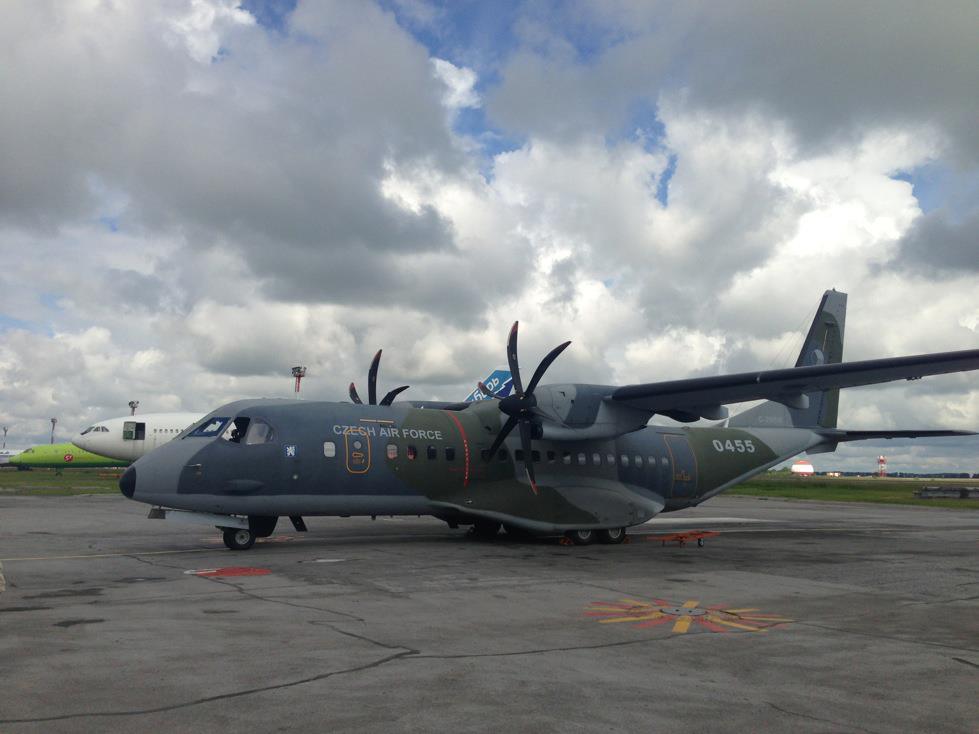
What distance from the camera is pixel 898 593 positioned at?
12328 mm

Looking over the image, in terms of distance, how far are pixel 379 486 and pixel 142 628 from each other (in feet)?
33.1

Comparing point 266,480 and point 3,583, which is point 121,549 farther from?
point 3,583

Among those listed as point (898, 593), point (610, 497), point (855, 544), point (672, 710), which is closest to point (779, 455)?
point (855, 544)

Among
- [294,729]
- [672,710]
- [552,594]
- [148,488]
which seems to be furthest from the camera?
[148,488]

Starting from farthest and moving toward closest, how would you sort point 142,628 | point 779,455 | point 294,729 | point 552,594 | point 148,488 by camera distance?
point 779,455 → point 148,488 → point 552,594 → point 142,628 → point 294,729

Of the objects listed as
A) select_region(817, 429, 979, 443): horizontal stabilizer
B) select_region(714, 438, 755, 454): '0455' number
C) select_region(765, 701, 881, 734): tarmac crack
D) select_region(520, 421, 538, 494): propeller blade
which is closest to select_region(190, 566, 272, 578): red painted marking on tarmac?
select_region(520, 421, 538, 494): propeller blade

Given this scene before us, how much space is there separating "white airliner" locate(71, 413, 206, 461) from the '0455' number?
39759mm

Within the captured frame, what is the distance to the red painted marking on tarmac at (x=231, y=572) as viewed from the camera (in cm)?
1312

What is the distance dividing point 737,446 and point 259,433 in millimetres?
15944

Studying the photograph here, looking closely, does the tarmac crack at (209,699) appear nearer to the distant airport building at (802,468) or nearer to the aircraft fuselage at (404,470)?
the aircraft fuselage at (404,470)

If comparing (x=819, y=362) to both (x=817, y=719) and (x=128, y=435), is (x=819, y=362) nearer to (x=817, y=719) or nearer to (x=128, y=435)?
(x=817, y=719)

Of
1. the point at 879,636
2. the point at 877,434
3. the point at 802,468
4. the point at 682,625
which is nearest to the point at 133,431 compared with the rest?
the point at 877,434

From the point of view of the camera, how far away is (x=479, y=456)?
2017cm

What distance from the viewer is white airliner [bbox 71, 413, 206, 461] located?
177 feet
